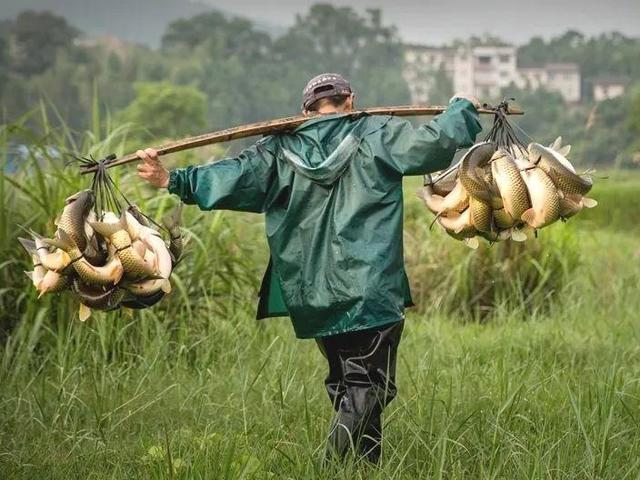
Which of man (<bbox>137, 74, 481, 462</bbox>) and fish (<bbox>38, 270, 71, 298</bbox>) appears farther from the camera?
man (<bbox>137, 74, 481, 462</bbox>)

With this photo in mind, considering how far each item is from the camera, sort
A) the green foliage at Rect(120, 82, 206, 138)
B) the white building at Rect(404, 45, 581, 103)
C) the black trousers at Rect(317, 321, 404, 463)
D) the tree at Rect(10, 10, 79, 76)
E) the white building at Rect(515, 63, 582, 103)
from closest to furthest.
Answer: the black trousers at Rect(317, 321, 404, 463), the green foliage at Rect(120, 82, 206, 138), the white building at Rect(515, 63, 582, 103), the white building at Rect(404, 45, 581, 103), the tree at Rect(10, 10, 79, 76)

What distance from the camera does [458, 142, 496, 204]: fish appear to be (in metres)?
3.81

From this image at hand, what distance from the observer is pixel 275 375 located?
17.9ft

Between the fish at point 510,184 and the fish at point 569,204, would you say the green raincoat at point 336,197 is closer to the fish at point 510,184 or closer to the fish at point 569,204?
the fish at point 510,184

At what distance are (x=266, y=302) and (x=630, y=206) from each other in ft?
76.5

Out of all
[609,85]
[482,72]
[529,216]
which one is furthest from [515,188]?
[482,72]

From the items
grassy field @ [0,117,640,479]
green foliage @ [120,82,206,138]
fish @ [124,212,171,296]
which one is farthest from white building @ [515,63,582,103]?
fish @ [124,212,171,296]

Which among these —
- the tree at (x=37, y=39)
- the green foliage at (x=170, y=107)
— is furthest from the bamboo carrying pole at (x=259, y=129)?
the tree at (x=37, y=39)

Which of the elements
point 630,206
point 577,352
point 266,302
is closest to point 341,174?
point 266,302

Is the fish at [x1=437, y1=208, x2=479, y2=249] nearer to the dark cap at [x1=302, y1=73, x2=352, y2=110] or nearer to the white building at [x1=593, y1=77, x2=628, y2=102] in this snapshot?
the dark cap at [x1=302, y1=73, x2=352, y2=110]

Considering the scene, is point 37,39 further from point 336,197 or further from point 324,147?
point 336,197

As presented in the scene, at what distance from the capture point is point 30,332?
5707mm

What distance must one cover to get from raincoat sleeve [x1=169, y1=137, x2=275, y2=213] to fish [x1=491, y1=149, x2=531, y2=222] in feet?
2.45

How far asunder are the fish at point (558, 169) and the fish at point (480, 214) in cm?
22
